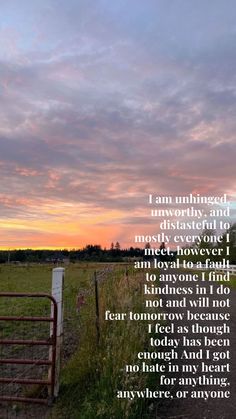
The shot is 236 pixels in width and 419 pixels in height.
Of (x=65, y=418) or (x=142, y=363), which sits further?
(x=142, y=363)

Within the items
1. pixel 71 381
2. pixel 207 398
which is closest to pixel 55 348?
pixel 71 381

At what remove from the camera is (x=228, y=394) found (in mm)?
7254

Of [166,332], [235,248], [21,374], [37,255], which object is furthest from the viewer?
[37,255]

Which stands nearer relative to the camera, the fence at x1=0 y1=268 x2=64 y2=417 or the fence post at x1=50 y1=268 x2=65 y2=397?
the fence at x1=0 y1=268 x2=64 y2=417

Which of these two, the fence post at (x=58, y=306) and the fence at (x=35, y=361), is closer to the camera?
the fence at (x=35, y=361)

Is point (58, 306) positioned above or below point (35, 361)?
above

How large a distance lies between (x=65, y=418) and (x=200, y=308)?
38.3 ft

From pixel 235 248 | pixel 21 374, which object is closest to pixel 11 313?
pixel 21 374

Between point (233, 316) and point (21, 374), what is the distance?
8982 mm

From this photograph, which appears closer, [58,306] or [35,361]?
[35,361]

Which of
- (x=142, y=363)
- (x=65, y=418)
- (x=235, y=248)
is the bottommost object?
(x=65, y=418)

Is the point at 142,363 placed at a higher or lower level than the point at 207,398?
higher

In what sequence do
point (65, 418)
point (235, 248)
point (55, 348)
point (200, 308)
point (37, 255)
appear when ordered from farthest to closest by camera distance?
point (37, 255) < point (235, 248) < point (200, 308) < point (55, 348) < point (65, 418)

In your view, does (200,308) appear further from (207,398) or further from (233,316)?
(207,398)
